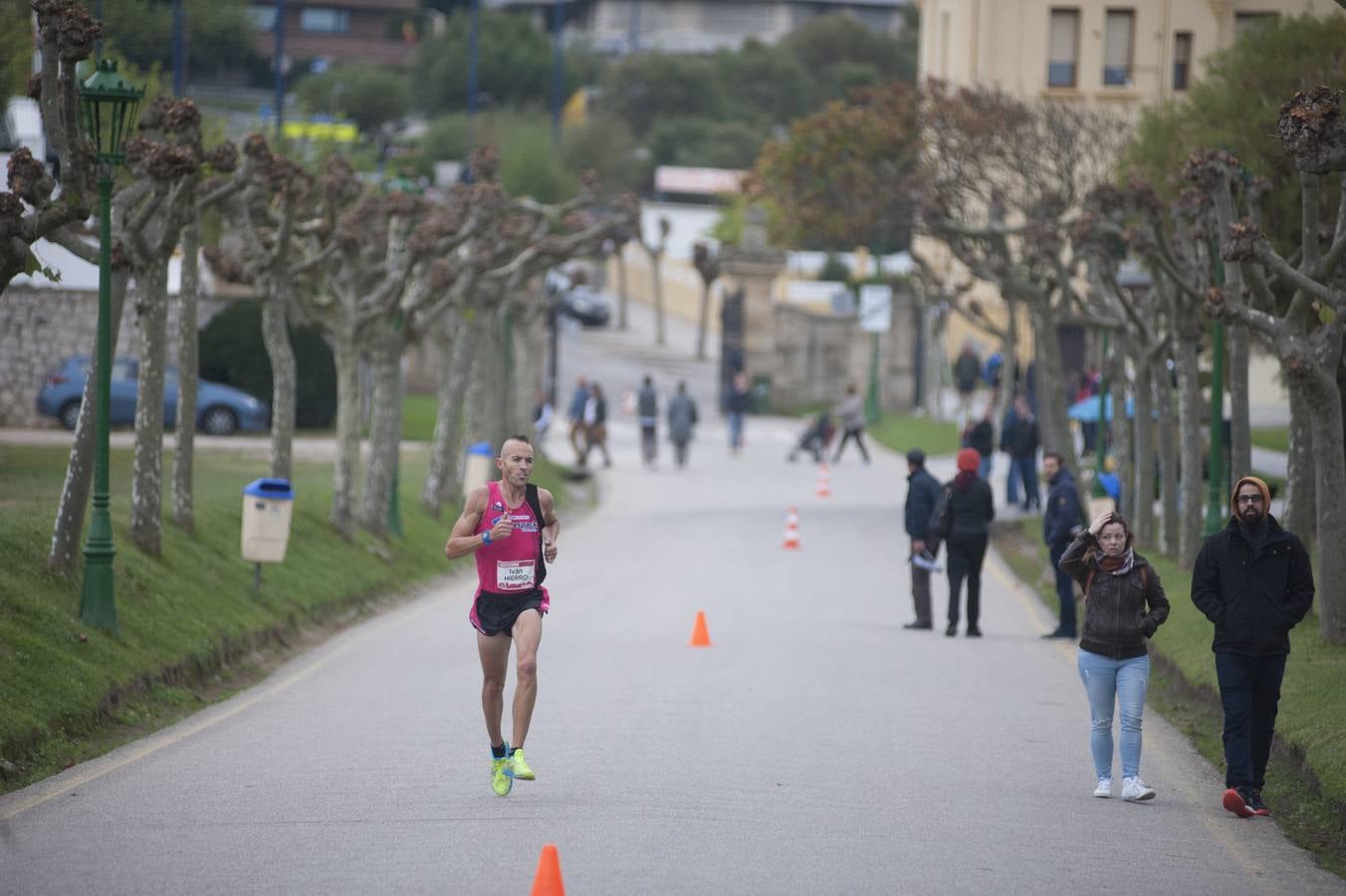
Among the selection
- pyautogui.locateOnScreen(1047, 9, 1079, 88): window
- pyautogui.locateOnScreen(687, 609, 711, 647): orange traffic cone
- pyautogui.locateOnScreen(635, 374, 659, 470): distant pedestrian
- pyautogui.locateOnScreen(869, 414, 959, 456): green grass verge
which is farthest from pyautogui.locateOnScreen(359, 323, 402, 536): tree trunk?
pyautogui.locateOnScreen(1047, 9, 1079, 88): window

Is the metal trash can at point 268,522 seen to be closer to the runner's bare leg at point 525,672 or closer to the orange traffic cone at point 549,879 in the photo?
the runner's bare leg at point 525,672

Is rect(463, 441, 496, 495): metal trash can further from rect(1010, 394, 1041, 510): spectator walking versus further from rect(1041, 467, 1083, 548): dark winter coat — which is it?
rect(1041, 467, 1083, 548): dark winter coat

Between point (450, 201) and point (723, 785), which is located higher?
point (450, 201)

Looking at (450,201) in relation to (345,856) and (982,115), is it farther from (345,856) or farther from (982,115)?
(345,856)

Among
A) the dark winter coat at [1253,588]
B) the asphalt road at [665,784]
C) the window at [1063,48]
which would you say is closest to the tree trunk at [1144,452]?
the asphalt road at [665,784]

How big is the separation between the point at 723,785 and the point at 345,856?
2614 millimetres

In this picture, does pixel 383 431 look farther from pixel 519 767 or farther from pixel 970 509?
pixel 519 767

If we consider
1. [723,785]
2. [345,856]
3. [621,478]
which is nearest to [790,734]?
[723,785]

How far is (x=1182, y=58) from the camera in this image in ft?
149

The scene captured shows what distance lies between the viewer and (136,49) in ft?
181

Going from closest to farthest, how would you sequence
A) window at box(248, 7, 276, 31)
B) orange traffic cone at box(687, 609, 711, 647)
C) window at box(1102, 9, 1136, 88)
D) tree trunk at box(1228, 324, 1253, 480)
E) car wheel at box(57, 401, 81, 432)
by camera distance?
orange traffic cone at box(687, 609, 711, 647)
tree trunk at box(1228, 324, 1253, 480)
car wheel at box(57, 401, 81, 432)
window at box(1102, 9, 1136, 88)
window at box(248, 7, 276, 31)

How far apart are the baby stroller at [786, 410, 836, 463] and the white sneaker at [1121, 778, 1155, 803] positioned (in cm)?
3213

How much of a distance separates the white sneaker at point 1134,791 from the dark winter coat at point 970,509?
7.97 metres

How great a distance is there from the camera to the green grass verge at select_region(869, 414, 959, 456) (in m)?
45.3
